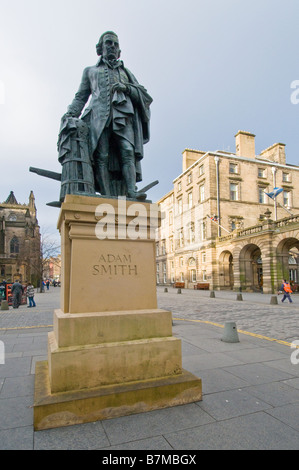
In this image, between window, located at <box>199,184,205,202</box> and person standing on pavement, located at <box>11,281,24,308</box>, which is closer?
person standing on pavement, located at <box>11,281,24,308</box>

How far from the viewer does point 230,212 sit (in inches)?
1503

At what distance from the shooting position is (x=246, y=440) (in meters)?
2.37

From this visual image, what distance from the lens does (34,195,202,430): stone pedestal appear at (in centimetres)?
272

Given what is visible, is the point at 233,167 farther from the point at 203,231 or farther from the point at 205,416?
the point at 205,416

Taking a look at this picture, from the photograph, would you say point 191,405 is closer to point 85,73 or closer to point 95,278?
point 95,278

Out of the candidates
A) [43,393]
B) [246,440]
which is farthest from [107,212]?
[246,440]

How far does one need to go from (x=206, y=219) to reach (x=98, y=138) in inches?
1396

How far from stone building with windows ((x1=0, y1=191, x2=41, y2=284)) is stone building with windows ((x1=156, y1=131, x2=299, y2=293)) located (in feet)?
91.9

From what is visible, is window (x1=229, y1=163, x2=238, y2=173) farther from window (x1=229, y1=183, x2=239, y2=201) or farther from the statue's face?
the statue's face

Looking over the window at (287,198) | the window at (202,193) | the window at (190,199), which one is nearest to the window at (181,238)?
the window at (190,199)

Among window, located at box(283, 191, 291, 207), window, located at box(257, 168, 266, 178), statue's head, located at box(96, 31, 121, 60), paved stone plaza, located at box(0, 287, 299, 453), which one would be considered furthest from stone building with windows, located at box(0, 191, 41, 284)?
statue's head, located at box(96, 31, 121, 60)

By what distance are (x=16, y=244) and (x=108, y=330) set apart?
6478cm

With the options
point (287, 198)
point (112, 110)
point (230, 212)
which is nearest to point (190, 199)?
point (230, 212)

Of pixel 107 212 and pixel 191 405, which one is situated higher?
pixel 107 212
